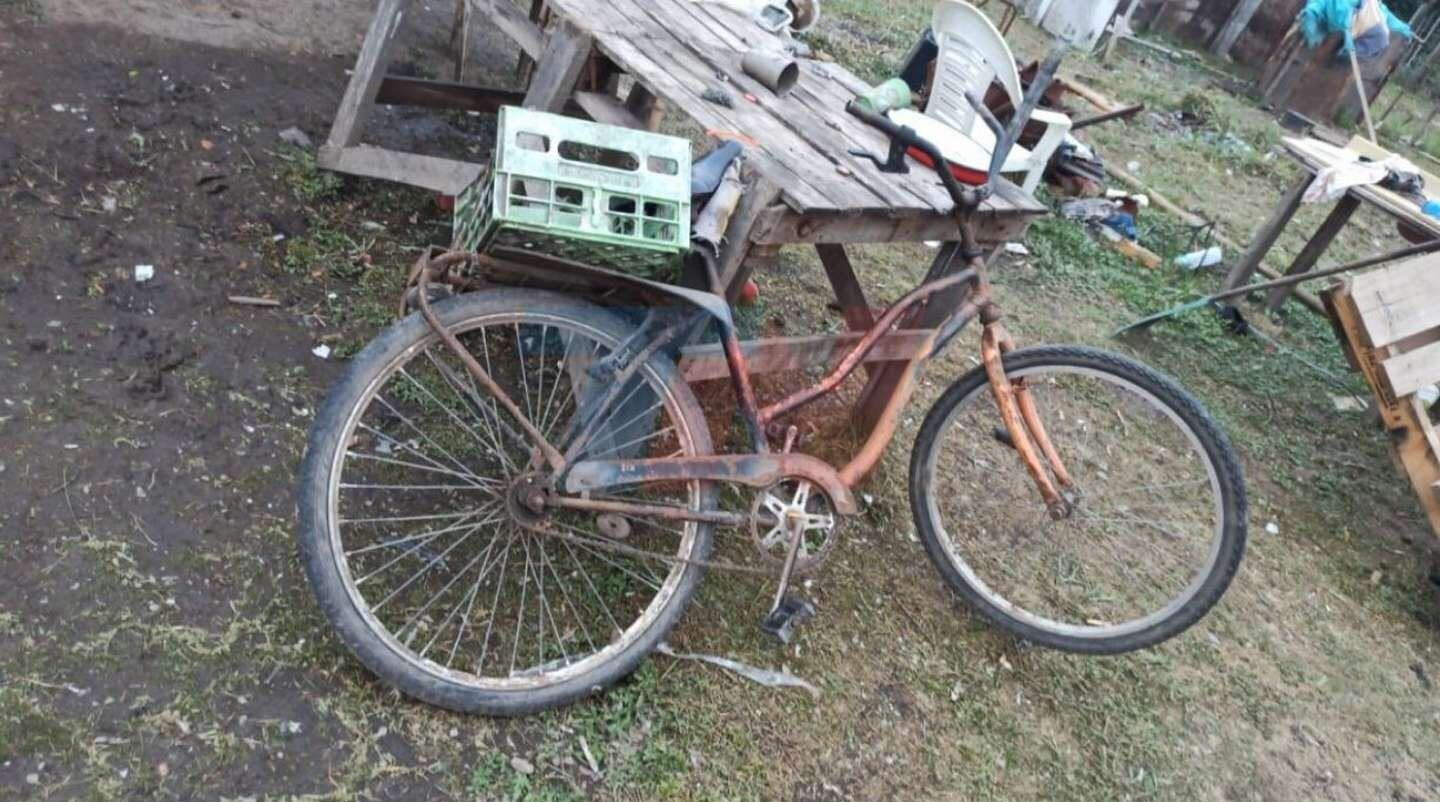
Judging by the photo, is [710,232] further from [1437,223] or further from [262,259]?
[1437,223]

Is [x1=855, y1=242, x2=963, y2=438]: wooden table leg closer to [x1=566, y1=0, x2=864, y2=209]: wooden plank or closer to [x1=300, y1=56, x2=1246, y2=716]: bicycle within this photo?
[x1=300, y1=56, x2=1246, y2=716]: bicycle

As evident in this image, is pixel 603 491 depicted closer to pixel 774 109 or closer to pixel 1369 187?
pixel 774 109

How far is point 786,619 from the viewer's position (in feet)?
8.87

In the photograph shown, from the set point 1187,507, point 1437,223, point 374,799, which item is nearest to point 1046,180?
point 1437,223

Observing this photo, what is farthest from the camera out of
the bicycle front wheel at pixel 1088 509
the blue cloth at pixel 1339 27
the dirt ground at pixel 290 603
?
the blue cloth at pixel 1339 27

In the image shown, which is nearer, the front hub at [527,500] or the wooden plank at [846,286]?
the front hub at [527,500]

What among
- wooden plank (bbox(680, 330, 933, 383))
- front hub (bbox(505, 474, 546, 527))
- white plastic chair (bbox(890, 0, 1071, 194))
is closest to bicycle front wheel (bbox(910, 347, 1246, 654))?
wooden plank (bbox(680, 330, 933, 383))

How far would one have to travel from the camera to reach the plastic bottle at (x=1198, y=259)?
6.38 metres

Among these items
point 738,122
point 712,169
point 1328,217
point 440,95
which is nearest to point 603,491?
point 712,169

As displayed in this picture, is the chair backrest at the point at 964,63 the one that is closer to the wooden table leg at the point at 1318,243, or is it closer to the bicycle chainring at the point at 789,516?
the bicycle chainring at the point at 789,516

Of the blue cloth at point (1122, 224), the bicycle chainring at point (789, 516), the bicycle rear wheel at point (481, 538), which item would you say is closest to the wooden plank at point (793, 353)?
the bicycle rear wheel at point (481, 538)

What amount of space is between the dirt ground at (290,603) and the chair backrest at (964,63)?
108cm

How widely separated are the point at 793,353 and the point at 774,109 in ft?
2.81

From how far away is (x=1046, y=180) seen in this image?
22.3 ft
